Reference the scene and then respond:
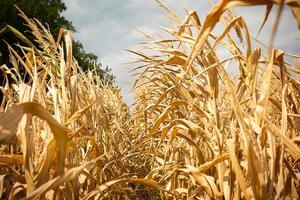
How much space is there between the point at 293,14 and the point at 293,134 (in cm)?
69

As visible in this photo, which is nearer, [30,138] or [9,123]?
[9,123]

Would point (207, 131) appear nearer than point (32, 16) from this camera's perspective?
Yes

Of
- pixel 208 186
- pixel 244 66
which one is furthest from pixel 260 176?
pixel 244 66

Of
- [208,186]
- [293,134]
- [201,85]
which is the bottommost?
[208,186]

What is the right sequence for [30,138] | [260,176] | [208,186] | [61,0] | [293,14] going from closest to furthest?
[293,14] < [260,176] < [30,138] < [208,186] < [61,0]

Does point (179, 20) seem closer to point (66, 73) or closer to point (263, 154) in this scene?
point (66, 73)

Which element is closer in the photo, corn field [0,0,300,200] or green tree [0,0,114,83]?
corn field [0,0,300,200]

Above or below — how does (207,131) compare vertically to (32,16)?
below

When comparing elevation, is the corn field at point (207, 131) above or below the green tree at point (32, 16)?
below

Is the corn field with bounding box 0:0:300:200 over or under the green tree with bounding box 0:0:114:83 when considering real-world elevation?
under

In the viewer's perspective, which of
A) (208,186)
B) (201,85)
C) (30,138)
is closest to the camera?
(30,138)

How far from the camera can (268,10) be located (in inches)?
17.4

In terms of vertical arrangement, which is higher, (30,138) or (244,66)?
(244,66)

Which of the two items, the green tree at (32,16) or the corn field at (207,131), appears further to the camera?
the green tree at (32,16)
